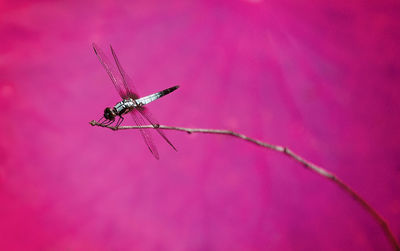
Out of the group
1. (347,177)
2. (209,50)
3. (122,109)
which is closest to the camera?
(122,109)

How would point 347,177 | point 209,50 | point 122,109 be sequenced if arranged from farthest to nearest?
point 209,50, point 347,177, point 122,109

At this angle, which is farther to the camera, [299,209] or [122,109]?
[299,209]

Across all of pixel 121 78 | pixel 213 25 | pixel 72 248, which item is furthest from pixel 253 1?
pixel 72 248

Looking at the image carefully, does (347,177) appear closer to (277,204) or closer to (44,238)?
(277,204)

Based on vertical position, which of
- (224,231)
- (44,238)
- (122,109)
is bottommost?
(44,238)

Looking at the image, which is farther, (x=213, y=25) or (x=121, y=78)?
(x=213, y=25)

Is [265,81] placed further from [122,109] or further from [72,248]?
[72,248]

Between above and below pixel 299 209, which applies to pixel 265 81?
above

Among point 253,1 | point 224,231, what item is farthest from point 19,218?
point 253,1

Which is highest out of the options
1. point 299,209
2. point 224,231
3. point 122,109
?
point 299,209
